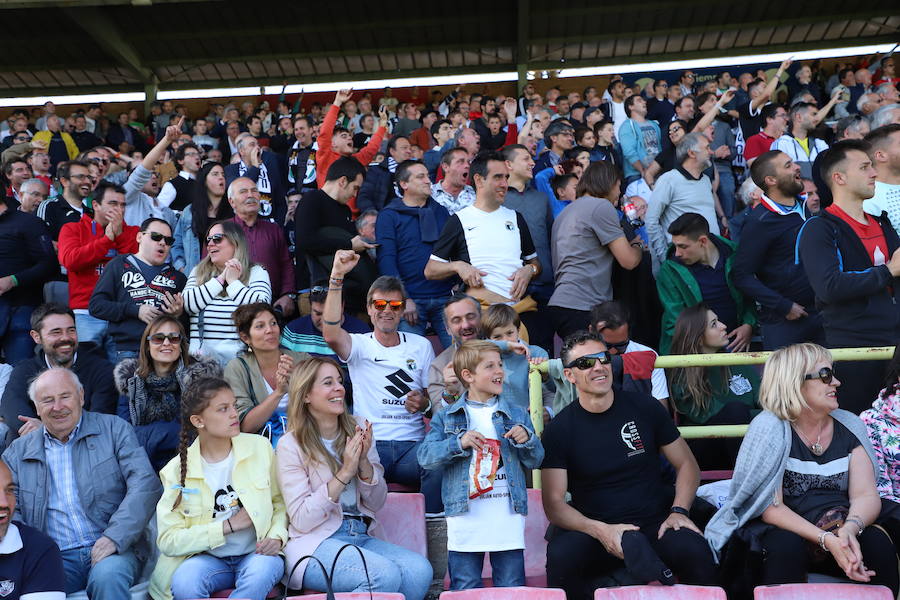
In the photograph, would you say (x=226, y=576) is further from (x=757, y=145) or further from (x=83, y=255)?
(x=757, y=145)

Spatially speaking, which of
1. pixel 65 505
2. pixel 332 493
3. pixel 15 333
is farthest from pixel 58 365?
pixel 332 493

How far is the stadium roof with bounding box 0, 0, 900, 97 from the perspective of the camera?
59.1 ft

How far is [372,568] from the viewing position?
12.2 feet

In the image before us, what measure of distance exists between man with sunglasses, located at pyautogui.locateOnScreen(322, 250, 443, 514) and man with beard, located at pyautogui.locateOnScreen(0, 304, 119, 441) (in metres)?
1.35

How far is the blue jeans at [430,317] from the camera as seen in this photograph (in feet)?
19.2

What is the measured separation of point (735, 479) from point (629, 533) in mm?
544

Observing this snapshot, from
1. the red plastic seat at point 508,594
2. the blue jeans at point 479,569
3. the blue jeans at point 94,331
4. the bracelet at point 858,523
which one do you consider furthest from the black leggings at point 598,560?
the blue jeans at point 94,331

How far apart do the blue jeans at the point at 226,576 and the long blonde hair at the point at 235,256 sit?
216 centimetres

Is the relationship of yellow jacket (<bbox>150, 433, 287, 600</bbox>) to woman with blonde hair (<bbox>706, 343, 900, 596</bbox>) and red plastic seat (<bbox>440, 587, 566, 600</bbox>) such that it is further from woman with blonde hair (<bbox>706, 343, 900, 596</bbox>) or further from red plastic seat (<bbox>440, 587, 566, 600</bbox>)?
woman with blonde hair (<bbox>706, 343, 900, 596</bbox>)

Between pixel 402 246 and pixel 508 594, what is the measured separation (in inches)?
134

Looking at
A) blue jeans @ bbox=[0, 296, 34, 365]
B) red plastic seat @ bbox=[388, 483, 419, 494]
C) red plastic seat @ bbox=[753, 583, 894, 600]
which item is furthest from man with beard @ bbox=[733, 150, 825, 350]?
blue jeans @ bbox=[0, 296, 34, 365]

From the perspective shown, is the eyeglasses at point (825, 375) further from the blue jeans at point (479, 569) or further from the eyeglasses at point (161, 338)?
the eyeglasses at point (161, 338)

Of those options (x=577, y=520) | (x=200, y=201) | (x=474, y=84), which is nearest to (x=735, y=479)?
(x=577, y=520)

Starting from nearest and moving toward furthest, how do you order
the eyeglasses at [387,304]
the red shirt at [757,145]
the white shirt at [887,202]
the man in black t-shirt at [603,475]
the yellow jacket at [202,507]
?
1. the man in black t-shirt at [603,475]
2. the yellow jacket at [202,507]
3. the white shirt at [887,202]
4. the eyeglasses at [387,304]
5. the red shirt at [757,145]
